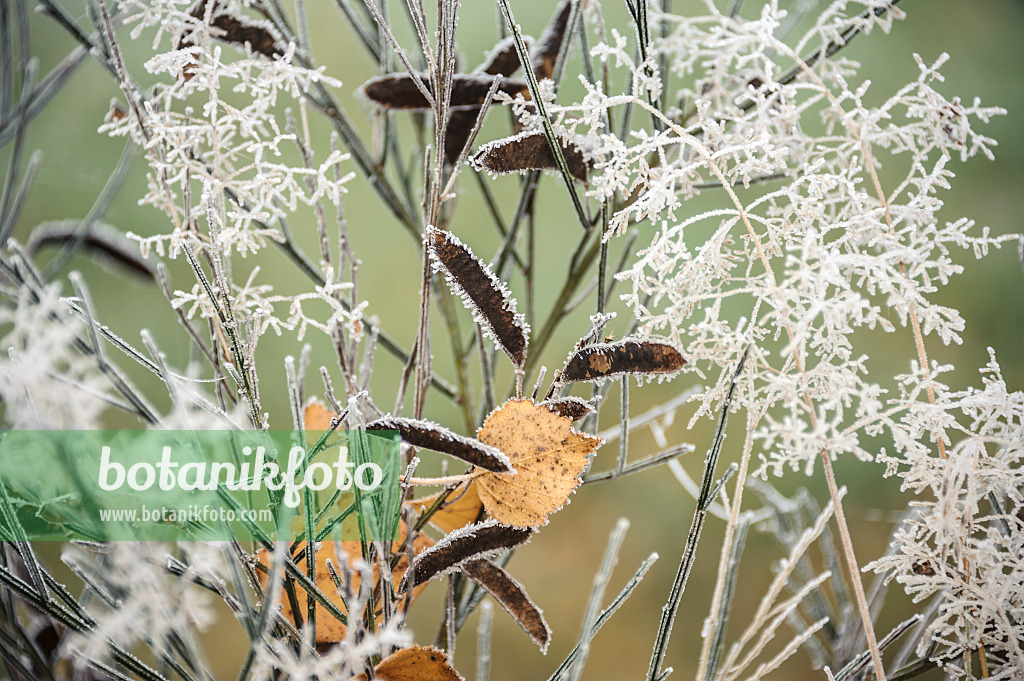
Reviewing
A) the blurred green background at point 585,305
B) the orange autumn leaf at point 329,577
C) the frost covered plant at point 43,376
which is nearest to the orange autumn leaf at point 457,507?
the orange autumn leaf at point 329,577

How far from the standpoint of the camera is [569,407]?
220mm

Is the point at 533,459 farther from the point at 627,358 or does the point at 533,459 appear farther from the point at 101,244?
the point at 101,244

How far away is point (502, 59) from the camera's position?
280mm

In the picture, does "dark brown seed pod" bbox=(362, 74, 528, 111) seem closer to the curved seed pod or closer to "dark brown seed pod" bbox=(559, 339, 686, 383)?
the curved seed pod

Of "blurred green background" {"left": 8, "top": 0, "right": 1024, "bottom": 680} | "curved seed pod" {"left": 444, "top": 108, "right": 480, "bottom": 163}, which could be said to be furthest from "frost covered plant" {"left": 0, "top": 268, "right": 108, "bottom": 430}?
"blurred green background" {"left": 8, "top": 0, "right": 1024, "bottom": 680}

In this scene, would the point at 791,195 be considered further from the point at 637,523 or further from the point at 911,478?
the point at 637,523

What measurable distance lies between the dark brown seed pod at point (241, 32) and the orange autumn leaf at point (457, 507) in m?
0.18

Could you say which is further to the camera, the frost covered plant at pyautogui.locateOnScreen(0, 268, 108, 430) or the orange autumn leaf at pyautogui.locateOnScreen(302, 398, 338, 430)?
the orange autumn leaf at pyautogui.locateOnScreen(302, 398, 338, 430)

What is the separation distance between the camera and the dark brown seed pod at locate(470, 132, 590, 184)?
0.69 feet

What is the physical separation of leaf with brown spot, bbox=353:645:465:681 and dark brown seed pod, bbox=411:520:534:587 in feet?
0.08

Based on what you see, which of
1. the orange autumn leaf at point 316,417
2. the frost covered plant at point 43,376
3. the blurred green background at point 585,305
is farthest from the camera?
the blurred green background at point 585,305

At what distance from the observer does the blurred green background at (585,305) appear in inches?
27.6

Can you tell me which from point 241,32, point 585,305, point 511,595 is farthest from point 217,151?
point 585,305

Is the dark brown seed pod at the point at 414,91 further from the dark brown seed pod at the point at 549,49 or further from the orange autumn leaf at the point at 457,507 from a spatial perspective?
the orange autumn leaf at the point at 457,507
